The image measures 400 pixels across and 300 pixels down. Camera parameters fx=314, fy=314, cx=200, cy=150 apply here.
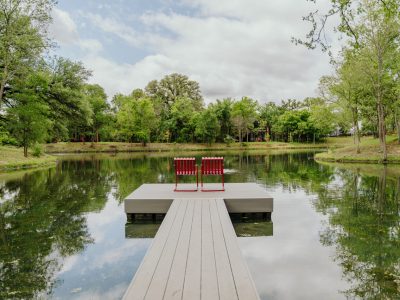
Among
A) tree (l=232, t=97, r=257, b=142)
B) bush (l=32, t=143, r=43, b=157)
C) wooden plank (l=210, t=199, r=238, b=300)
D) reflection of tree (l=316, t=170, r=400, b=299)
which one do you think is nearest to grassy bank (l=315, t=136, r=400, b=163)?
reflection of tree (l=316, t=170, r=400, b=299)

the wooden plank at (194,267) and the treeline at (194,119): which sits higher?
the treeline at (194,119)

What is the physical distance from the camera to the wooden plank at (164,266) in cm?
368

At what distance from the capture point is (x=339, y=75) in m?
31.3

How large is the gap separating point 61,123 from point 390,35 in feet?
110

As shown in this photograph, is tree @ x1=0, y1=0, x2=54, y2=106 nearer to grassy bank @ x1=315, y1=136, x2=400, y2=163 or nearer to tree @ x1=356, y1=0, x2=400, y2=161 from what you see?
tree @ x1=356, y1=0, x2=400, y2=161

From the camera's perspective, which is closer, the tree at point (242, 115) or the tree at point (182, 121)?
the tree at point (242, 115)

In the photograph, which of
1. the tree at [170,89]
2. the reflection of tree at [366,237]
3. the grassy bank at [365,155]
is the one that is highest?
the tree at [170,89]

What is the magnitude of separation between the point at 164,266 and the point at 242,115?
213ft

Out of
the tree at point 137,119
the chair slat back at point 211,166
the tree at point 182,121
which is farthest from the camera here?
the tree at point 182,121

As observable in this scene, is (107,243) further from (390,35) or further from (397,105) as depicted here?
(397,105)

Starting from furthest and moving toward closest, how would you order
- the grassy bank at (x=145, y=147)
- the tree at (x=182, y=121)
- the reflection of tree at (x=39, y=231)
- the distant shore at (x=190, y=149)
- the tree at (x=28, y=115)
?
1. the tree at (x=182, y=121)
2. the grassy bank at (x=145, y=147)
3. the tree at (x=28, y=115)
4. the distant shore at (x=190, y=149)
5. the reflection of tree at (x=39, y=231)

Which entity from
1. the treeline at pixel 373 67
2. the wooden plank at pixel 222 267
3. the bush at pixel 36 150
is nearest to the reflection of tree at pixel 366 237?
the wooden plank at pixel 222 267

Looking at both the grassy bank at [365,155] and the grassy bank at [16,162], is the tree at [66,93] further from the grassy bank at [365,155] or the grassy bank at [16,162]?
the grassy bank at [365,155]

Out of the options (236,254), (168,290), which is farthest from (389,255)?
(168,290)
